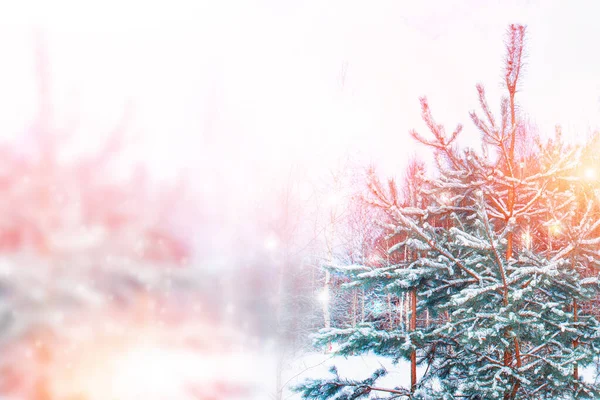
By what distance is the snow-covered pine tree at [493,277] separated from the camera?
2775mm

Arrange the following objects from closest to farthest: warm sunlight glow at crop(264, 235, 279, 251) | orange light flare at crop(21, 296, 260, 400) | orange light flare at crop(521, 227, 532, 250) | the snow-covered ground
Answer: orange light flare at crop(21, 296, 260, 400) → orange light flare at crop(521, 227, 532, 250) → warm sunlight glow at crop(264, 235, 279, 251) → the snow-covered ground

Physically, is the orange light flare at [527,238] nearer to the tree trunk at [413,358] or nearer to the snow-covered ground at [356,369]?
the tree trunk at [413,358]

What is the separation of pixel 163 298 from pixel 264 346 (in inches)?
98.0

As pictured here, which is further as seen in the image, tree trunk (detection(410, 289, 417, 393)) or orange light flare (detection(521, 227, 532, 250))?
orange light flare (detection(521, 227, 532, 250))

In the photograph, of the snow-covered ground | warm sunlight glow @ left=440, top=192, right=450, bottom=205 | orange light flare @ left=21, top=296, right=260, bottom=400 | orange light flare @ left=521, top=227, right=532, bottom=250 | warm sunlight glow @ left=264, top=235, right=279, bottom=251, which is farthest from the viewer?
the snow-covered ground

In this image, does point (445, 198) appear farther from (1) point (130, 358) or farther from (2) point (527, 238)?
(1) point (130, 358)

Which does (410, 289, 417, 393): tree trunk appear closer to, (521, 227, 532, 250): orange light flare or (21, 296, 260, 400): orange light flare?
(521, 227, 532, 250): orange light flare

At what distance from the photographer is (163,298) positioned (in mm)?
2383

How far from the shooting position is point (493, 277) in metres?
3.13

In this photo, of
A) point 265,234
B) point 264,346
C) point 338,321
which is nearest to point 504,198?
point 265,234

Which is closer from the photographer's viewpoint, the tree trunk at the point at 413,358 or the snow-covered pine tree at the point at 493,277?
the snow-covered pine tree at the point at 493,277

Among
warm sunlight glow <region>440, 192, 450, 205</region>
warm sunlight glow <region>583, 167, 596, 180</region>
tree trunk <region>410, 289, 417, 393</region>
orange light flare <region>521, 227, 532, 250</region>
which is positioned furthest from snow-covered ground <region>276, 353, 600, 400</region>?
warm sunlight glow <region>583, 167, 596, 180</region>

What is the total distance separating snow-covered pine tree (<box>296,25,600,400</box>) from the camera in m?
2.78

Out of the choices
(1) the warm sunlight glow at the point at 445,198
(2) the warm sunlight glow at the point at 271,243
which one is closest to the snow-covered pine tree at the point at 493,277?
(1) the warm sunlight glow at the point at 445,198
